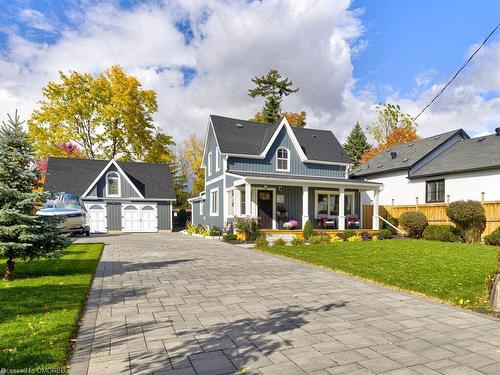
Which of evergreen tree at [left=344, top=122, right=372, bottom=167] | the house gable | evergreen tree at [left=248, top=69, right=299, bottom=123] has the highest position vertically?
evergreen tree at [left=248, top=69, right=299, bottom=123]

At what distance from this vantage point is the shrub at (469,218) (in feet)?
54.6

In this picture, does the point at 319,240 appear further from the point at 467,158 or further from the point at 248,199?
the point at 467,158

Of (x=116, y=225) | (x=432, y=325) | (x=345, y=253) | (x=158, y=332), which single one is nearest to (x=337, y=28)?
(x=345, y=253)

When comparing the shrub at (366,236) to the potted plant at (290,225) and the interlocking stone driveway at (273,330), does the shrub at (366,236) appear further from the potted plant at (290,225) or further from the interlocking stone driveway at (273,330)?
the interlocking stone driveway at (273,330)

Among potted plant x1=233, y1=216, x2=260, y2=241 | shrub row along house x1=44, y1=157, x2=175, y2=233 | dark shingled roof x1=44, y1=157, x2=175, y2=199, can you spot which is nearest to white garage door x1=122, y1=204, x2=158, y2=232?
shrub row along house x1=44, y1=157, x2=175, y2=233

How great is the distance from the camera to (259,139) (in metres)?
24.3

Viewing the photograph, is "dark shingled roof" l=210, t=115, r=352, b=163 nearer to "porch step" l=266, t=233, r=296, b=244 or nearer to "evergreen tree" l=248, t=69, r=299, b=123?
"porch step" l=266, t=233, r=296, b=244

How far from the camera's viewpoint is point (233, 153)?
866 inches

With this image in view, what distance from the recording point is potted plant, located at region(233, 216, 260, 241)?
17344 mm

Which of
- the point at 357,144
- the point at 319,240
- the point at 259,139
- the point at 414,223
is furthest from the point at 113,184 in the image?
the point at 357,144

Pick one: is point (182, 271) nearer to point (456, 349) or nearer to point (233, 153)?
point (456, 349)

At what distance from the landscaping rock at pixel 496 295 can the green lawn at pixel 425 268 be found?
0.23 m

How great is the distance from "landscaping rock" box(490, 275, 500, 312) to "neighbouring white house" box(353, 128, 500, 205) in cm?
1568

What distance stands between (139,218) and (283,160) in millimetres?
13607
